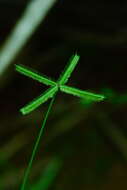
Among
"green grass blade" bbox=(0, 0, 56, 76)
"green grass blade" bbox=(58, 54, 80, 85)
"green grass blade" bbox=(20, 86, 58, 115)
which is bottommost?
"green grass blade" bbox=(20, 86, 58, 115)

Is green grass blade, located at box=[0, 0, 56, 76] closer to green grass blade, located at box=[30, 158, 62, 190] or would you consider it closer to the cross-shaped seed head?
green grass blade, located at box=[30, 158, 62, 190]

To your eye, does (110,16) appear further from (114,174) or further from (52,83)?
(52,83)

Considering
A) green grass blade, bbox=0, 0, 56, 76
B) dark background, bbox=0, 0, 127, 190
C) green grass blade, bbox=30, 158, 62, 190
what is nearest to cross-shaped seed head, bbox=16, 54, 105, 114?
green grass blade, bbox=0, 0, 56, 76

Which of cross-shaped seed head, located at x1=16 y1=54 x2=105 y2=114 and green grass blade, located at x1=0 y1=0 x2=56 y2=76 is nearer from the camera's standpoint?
cross-shaped seed head, located at x1=16 y1=54 x2=105 y2=114

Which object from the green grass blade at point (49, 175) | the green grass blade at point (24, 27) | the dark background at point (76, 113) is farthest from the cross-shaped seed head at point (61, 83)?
the dark background at point (76, 113)

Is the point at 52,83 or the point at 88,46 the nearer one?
the point at 52,83

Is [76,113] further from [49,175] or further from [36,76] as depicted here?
[36,76]

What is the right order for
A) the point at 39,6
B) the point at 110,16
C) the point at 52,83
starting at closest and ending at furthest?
the point at 52,83
the point at 39,6
the point at 110,16

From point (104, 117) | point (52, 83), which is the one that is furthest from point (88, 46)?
point (52, 83)

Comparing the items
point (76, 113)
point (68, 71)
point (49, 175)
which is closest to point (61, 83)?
point (68, 71)

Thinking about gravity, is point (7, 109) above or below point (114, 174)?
above
